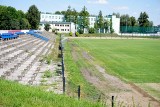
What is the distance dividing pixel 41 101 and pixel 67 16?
134 m

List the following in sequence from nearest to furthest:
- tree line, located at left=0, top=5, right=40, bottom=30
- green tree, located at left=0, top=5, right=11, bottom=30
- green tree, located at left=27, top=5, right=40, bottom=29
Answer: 1. green tree, located at left=0, top=5, right=11, bottom=30
2. tree line, located at left=0, top=5, right=40, bottom=30
3. green tree, located at left=27, top=5, right=40, bottom=29

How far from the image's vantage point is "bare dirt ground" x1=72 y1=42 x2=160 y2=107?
579 inches

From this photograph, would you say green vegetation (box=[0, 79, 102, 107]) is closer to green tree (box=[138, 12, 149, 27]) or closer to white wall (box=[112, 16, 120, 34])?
white wall (box=[112, 16, 120, 34])

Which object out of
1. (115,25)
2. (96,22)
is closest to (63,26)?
(96,22)

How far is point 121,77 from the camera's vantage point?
22250mm

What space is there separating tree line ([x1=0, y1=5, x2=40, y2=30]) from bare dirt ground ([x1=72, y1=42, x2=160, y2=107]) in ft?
179

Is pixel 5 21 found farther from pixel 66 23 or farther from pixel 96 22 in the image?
pixel 96 22

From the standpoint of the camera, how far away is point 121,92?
55.8 feet

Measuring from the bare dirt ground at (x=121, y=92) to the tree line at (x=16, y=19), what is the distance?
179 ft

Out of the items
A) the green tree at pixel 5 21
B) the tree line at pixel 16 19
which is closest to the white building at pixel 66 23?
the tree line at pixel 16 19

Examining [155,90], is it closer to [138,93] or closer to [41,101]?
[138,93]

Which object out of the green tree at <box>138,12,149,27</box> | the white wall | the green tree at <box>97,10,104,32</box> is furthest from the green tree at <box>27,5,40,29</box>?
the green tree at <box>138,12,149,27</box>

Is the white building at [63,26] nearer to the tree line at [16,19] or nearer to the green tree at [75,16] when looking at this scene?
the green tree at [75,16]

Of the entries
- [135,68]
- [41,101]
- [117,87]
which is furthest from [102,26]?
[41,101]
